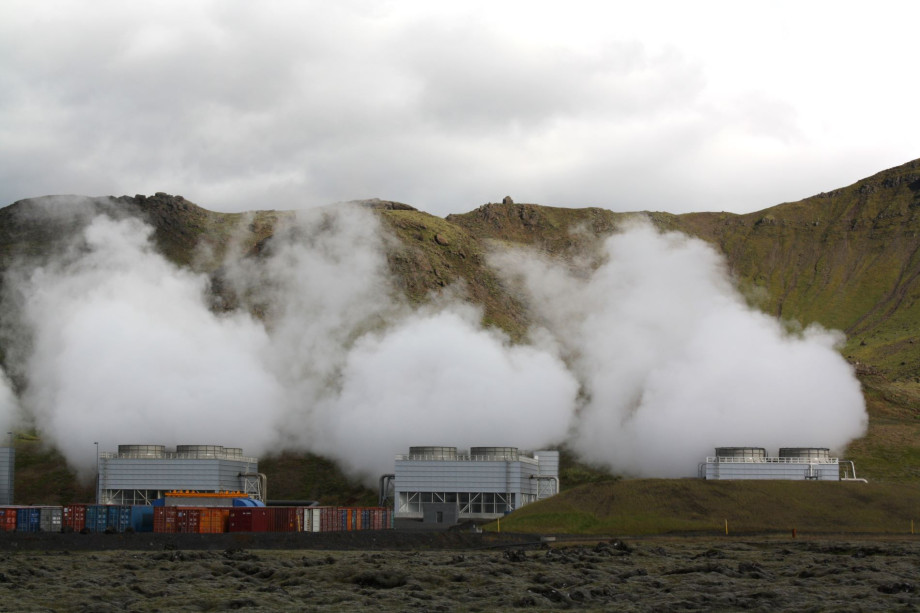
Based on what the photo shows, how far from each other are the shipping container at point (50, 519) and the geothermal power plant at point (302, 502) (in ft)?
0.37

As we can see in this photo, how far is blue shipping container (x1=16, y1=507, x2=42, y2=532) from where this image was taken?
127 metres

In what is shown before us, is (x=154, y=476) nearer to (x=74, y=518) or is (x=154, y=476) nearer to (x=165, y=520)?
(x=74, y=518)

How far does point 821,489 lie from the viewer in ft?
481

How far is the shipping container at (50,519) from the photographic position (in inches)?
5007

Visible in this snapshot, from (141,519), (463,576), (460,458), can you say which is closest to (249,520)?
(141,519)

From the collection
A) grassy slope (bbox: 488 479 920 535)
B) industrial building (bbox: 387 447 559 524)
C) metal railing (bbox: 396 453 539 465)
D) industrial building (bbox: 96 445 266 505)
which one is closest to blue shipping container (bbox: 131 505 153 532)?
industrial building (bbox: 387 447 559 524)

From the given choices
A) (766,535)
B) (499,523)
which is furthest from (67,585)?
(766,535)

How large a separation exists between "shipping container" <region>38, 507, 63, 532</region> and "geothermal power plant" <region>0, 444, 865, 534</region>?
114 millimetres

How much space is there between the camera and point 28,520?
417 feet

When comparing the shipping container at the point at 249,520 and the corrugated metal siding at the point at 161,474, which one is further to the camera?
the corrugated metal siding at the point at 161,474

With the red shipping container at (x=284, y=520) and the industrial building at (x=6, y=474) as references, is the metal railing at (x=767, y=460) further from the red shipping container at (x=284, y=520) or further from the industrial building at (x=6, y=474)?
the industrial building at (x=6, y=474)

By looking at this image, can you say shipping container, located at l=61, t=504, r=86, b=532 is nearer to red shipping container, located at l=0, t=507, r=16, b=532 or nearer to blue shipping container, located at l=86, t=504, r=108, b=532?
blue shipping container, located at l=86, t=504, r=108, b=532

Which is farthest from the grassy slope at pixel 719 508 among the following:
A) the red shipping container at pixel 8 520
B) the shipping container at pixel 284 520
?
the red shipping container at pixel 8 520

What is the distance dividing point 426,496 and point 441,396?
36576 millimetres
